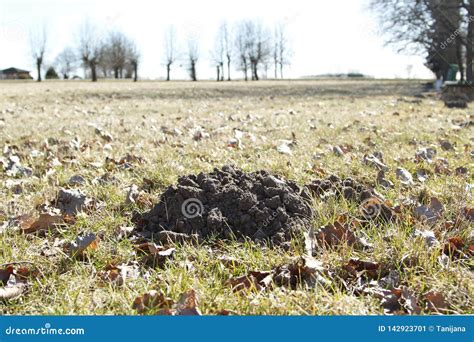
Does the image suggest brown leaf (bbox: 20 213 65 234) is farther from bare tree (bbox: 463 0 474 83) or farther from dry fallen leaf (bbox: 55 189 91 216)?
bare tree (bbox: 463 0 474 83)

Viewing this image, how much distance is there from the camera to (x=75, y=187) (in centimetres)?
388

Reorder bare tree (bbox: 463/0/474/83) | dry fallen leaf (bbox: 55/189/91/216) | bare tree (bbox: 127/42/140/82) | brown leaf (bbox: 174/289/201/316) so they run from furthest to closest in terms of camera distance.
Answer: bare tree (bbox: 127/42/140/82) < bare tree (bbox: 463/0/474/83) < dry fallen leaf (bbox: 55/189/91/216) < brown leaf (bbox: 174/289/201/316)

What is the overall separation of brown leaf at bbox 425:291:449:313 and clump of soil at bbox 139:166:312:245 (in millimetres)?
868

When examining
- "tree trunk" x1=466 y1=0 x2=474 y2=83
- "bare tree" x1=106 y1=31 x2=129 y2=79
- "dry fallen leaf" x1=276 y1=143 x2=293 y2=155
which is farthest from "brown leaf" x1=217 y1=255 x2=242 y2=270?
"bare tree" x1=106 y1=31 x2=129 y2=79

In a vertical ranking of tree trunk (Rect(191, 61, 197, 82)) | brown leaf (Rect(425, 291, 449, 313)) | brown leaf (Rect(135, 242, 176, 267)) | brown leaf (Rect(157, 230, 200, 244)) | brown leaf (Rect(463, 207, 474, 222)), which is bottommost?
brown leaf (Rect(425, 291, 449, 313))

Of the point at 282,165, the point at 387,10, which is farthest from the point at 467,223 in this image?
the point at 387,10

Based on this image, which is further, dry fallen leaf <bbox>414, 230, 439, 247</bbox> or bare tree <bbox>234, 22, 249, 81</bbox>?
bare tree <bbox>234, 22, 249, 81</bbox>

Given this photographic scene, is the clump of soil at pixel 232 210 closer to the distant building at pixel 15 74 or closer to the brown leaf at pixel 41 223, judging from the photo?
the brown leaf at pixel 41 223

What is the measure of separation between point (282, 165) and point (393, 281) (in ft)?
7.53

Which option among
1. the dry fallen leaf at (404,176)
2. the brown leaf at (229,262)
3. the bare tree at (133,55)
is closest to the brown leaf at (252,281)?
the brown leaf at (229,262)

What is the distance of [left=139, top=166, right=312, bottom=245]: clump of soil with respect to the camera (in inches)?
111

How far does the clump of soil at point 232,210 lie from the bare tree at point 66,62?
7882cm

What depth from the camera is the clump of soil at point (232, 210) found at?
2820mm

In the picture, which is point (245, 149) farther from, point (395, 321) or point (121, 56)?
point (121, 56)
